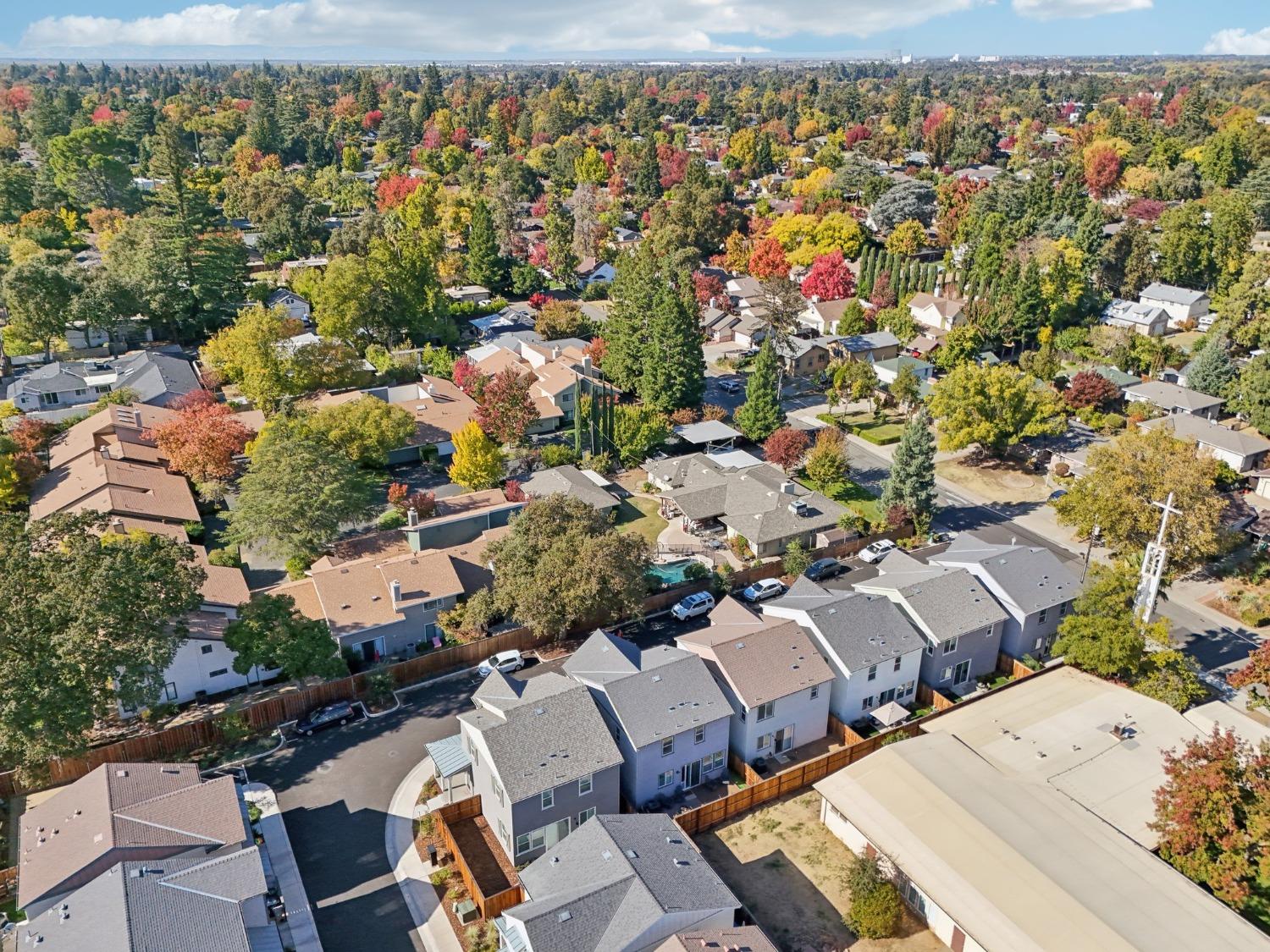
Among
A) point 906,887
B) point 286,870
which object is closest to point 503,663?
point 286,870

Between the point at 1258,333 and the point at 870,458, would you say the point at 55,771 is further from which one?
the point at 1258,333

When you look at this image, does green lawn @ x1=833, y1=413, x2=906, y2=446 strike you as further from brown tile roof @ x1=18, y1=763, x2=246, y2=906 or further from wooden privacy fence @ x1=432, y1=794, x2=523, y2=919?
brown tile roof @ x1=18, y1=763, x2=246, y2=906

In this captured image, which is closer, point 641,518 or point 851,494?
point 641,518

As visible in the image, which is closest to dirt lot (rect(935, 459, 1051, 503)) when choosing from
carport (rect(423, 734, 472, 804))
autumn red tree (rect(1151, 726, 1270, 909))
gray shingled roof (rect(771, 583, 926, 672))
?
gray shingled roof (rect(771, 583, 926, 672))

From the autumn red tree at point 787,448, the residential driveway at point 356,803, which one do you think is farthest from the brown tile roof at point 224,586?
the autumn red tree at point 787,448

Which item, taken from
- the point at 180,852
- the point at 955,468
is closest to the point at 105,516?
the point at 180,852

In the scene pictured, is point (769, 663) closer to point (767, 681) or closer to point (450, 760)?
point (767, 681)
